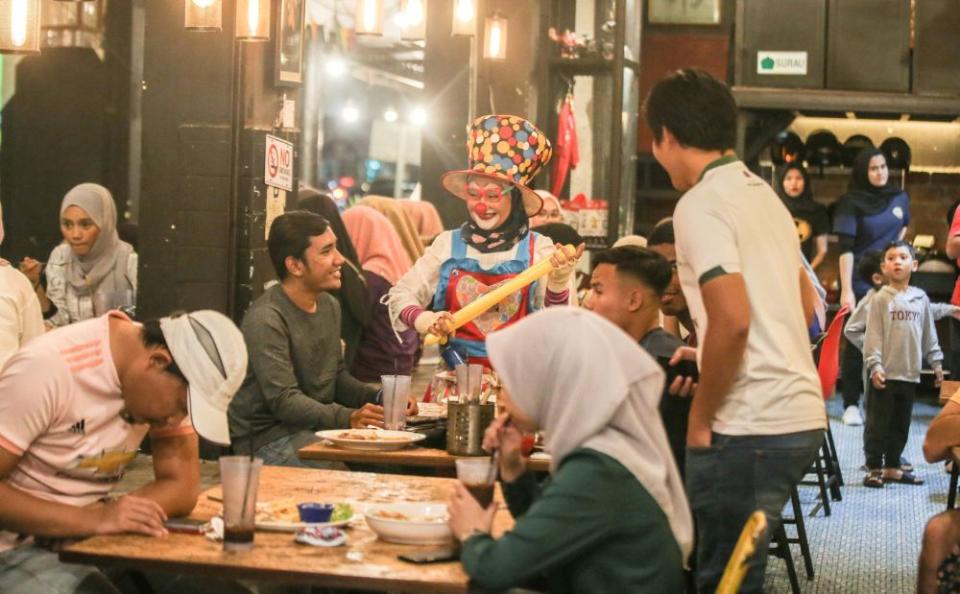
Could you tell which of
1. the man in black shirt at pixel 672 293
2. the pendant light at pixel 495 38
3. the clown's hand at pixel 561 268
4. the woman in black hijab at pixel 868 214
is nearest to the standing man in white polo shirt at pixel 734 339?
the man in black shirt at pixel 672 293

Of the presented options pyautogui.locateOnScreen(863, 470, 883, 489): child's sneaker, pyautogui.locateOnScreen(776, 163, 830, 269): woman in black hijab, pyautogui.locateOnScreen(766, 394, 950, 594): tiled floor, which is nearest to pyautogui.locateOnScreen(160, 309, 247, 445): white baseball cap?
pyautogui.locateOnScreen(766, 394, 950, 594): tiled floor

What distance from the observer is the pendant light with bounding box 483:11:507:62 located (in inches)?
476

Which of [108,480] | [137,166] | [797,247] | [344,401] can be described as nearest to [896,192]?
[137,166]

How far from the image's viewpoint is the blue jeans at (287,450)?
5.43 meters

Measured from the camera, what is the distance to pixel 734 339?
3711 mm

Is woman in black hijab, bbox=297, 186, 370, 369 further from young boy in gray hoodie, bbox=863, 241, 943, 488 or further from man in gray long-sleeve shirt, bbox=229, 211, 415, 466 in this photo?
young boy in gray hoodie, bbox=863, 241, 943, 488

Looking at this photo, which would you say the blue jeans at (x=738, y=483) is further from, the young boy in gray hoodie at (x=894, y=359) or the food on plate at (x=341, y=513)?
the young boy in gray hoodie at (x=894, y=359)

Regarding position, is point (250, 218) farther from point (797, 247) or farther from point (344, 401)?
point (797, 247)

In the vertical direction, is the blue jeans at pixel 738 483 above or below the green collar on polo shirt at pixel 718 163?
below

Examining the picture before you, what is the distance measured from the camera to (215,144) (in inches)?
314

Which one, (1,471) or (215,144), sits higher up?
(215,144)

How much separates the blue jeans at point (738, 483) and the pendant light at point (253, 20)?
4.58 metres

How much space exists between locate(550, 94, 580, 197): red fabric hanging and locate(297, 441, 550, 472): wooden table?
7610 millimetres

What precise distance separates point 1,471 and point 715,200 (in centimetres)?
200
